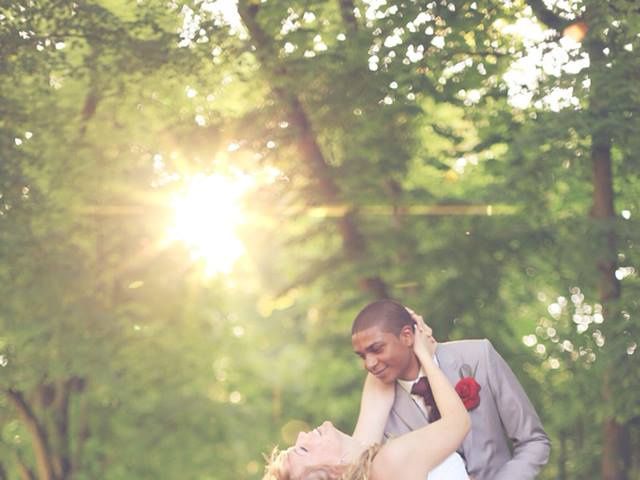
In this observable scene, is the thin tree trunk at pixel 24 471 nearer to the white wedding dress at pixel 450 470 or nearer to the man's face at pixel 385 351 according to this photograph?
the man's face at pixel 385 351

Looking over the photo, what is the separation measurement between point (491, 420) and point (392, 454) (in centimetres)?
66

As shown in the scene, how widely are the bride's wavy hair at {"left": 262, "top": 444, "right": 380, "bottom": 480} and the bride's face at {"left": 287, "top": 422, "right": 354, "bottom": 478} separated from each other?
0.07 feet

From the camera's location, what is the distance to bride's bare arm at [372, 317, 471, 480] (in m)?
5.52

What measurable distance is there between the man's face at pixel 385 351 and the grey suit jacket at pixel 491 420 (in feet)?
0.67

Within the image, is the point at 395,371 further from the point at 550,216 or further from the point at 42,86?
the point at 42,86

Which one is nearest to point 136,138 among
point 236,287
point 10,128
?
point 10,128

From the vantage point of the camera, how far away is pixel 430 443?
5.62 metres

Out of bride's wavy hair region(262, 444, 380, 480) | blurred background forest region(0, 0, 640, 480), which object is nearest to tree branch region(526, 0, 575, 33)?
blurred background forest region(0, 0, 640, 480)

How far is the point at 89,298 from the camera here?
52.5 feet

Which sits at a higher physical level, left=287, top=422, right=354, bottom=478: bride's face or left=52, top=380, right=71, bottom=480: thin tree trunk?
left=52, top=380, right=71, bottom=480: thin tree trunk

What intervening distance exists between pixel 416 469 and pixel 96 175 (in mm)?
11690

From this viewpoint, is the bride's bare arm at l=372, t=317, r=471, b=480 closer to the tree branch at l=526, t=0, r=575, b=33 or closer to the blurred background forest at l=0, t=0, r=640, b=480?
the blurred background forest at l=0, t=0, r=640, b=480

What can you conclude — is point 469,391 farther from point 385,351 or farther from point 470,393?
point 385,351

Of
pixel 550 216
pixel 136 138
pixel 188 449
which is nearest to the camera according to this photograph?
pixel 550 216
